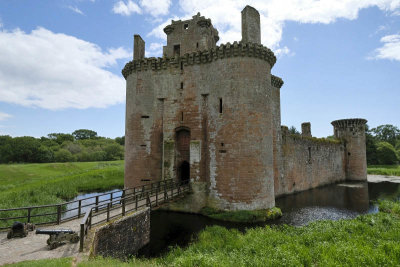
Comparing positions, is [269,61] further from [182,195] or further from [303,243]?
[303,243]

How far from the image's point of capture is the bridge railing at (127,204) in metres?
8.40

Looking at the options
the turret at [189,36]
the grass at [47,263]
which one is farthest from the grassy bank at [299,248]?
the turret at [189,36]

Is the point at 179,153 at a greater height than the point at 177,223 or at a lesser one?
greater

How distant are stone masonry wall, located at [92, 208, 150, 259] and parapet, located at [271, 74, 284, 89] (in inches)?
625

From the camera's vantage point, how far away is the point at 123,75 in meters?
20.2

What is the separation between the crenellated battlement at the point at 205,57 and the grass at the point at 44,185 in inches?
466

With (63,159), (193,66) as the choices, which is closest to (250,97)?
(193,66)

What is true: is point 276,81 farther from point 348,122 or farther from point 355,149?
point 355,149

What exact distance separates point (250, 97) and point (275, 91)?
26.3 feet

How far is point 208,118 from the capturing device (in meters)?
16.5

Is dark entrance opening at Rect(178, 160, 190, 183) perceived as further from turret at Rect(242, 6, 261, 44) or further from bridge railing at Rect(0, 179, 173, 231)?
turret at Rect(242, 6, 261, 44)

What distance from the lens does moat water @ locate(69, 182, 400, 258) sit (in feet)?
37.3

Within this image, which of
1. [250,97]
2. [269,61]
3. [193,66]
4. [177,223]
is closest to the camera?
[177,223]

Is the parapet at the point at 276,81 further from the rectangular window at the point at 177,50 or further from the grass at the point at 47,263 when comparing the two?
the grass at the point at 47,263
